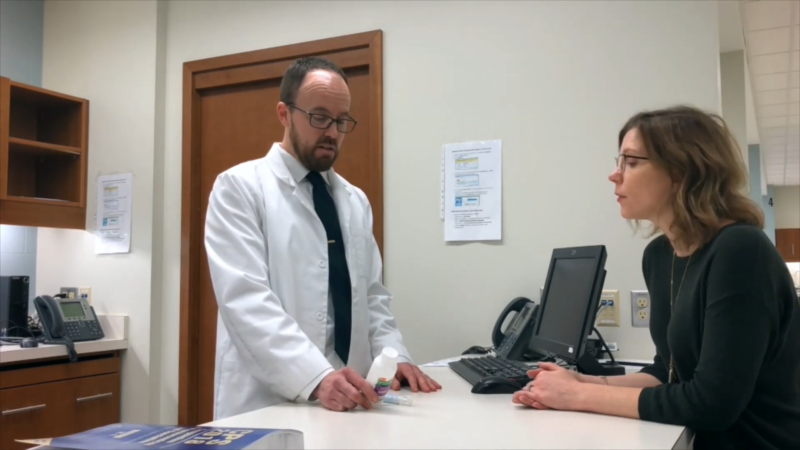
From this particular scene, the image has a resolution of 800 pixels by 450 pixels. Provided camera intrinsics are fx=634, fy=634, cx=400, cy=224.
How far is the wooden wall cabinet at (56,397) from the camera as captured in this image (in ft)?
7.93

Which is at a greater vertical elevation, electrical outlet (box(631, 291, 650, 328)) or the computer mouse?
electrical outlet (box(631, 291, 650, 328))

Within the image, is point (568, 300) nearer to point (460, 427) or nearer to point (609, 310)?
point (609, 310)

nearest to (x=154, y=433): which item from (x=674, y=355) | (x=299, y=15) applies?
(x=674, y=355)

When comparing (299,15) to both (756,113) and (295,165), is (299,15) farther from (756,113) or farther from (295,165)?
(756,113)

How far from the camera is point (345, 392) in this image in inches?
46.8

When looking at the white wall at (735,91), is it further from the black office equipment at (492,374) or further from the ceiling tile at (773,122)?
the black office equipment at (492,374)

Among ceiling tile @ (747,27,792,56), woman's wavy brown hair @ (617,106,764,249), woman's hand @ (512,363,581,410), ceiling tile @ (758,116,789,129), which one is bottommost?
woman's hand @ (512,363,581,410)

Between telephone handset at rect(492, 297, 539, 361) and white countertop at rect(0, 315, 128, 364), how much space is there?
1790 millimetres

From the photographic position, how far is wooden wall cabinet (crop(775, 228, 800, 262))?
37.3 ft

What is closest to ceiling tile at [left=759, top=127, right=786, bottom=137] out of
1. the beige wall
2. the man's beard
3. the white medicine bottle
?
the beige wall

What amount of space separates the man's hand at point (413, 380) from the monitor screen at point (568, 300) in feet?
1.17

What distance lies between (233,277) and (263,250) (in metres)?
0.14

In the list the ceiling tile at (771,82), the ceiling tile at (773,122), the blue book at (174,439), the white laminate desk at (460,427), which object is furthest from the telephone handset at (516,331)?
the ceiling tile at (773,122)

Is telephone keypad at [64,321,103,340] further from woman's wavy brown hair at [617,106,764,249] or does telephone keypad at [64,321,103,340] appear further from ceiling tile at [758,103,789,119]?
ceiling tile at [758,103,789,119]
